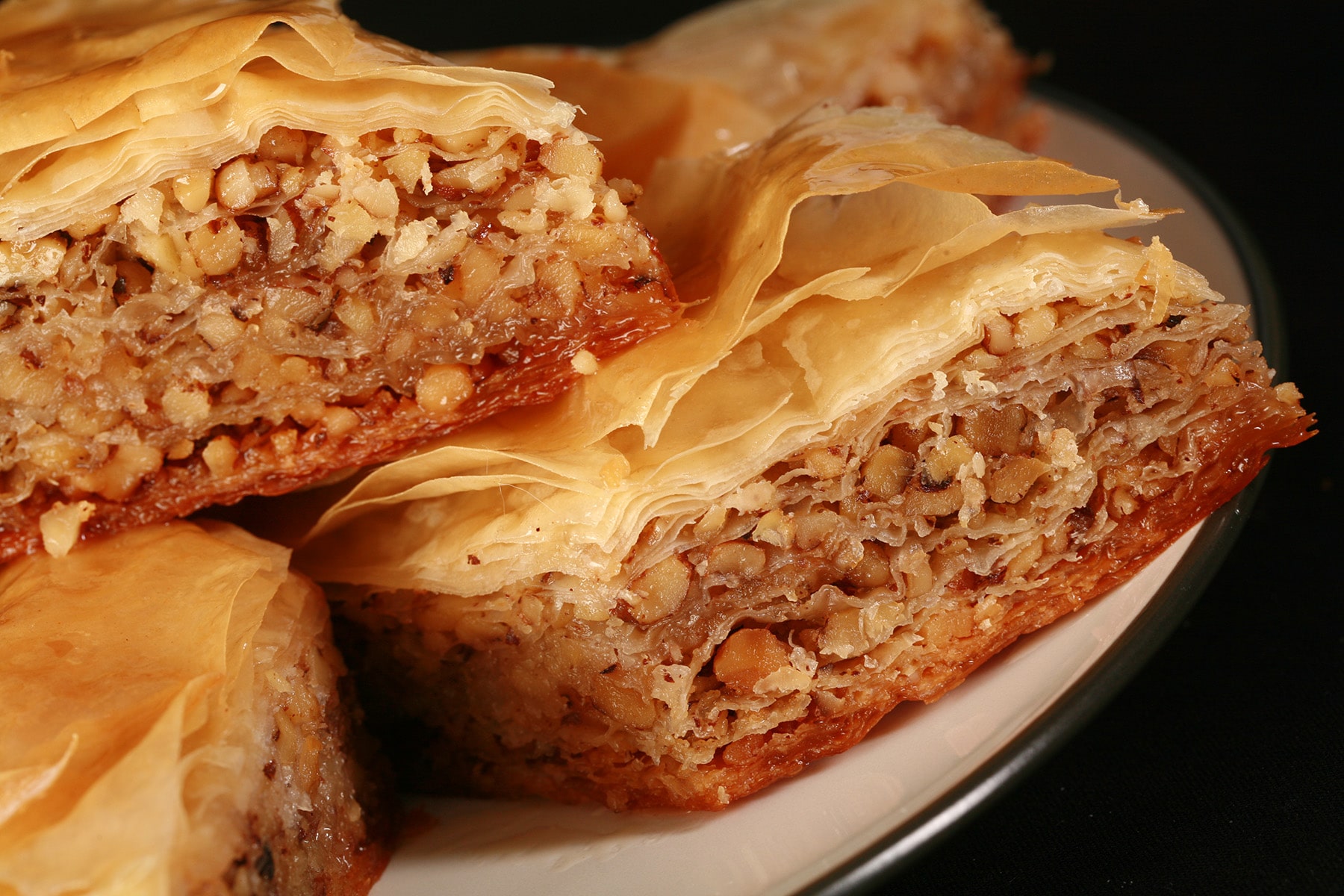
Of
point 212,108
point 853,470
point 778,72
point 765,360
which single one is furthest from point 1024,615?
point 778,72

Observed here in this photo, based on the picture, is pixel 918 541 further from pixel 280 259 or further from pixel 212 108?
pixel 212 108

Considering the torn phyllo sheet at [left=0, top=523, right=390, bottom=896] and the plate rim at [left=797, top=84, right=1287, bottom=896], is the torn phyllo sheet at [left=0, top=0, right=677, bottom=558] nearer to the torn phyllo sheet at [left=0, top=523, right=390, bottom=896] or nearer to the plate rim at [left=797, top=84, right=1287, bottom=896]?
the torn phyllo sheet at [left=0, top=523, right=390, bottom=896]

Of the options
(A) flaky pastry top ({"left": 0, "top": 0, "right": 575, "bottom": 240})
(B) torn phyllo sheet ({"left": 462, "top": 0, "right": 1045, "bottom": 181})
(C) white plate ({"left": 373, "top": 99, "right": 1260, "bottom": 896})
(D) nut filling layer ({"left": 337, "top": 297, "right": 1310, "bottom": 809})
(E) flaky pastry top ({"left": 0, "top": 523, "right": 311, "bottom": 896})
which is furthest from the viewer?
(B) torn phyllo sheet ({"left": 462, "top": 0, "right": 1045, "bottom": 181})

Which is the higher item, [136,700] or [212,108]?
[212,108]

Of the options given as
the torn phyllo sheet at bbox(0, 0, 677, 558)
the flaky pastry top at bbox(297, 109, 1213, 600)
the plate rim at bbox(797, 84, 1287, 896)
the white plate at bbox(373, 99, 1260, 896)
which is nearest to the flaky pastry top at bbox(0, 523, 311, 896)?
the torn phyllo sheet at bbox(0, 0, 677, 558)

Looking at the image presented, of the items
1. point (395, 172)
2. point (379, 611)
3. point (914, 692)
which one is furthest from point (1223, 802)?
point (395, 172)

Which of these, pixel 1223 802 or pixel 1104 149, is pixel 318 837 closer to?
pixel 1223 802
